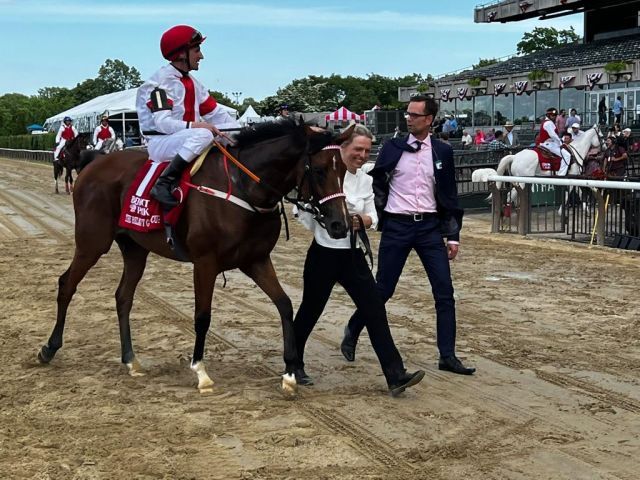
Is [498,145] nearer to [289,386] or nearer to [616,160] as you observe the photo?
[616,160]

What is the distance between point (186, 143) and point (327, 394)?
6.04 ft

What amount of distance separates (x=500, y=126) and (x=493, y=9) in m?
14.3

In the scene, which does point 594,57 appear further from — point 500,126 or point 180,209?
point 180,209

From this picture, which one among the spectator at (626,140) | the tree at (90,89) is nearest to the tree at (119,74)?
the tree at (90,89)

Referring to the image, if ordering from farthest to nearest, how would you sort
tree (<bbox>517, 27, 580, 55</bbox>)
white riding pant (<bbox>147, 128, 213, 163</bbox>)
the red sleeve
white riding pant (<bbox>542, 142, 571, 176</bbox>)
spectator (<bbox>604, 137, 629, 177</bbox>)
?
tree (<bbox>517, 27, 580, 55</bbox>) < white riding pant (<bbox>542, 142, 571, 176</bbox>) < spectator (<bbox>604, 137, 629, 177</bbox>) < the red sleeve < white riding pant (<bbox>147, 128, 213, 163</bbox>)

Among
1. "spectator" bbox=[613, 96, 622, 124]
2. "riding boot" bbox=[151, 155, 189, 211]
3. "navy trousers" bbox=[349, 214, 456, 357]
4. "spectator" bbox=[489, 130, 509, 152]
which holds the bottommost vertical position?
"navy trousers" bbox=[349, 214, 456, 357]

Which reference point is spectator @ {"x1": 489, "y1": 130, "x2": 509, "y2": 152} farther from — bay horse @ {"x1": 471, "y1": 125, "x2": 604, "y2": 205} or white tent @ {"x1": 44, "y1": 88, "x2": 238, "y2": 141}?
white tent @ {"x1": 44, "y1": 88, "x2": 238, "y2": 141}

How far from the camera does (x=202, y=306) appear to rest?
18.5 feet

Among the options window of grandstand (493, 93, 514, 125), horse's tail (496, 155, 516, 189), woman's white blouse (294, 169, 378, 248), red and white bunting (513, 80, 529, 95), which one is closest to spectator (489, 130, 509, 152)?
horse's tail (496, 155, 516, 189)

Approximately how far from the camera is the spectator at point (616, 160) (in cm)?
1680

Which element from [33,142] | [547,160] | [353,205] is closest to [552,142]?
[547,160]

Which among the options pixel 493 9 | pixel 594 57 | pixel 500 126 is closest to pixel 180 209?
pixel 500 126

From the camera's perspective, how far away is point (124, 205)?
6141 millimetres

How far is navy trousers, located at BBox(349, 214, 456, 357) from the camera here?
593cm
